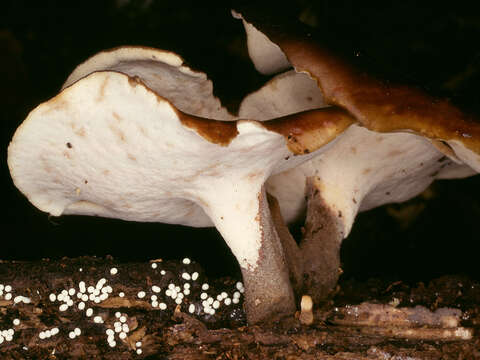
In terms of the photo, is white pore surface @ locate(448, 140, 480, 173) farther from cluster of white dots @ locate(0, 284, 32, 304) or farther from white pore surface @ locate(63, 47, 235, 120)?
Result: cluster of white dots @ locate(0, 284, 32, 304)

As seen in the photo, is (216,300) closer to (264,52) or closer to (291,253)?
(291,253)

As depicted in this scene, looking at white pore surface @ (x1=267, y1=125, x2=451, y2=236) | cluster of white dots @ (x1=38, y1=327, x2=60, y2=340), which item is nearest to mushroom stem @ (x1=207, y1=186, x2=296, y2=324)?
white pore surface @ (x1=267, y1=125, x2=451, y2=236)

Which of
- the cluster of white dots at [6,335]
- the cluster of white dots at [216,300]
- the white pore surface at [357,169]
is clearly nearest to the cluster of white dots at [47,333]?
the cluster of white dots at [6,335]

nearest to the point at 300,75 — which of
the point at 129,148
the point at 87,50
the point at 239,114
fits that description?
the point at 239,114

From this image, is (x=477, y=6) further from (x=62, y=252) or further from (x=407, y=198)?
(x=62, y=252)

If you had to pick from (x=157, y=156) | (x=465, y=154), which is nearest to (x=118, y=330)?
(x=157, y=156)

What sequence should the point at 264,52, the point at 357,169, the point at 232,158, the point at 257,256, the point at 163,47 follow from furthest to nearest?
the point at 163,47 < the point at 357,169 < the point at 264,52 < the point at 257,256 < the point at 232,158
